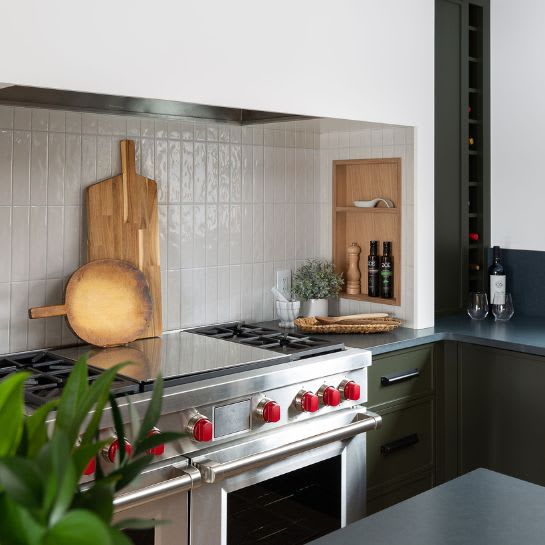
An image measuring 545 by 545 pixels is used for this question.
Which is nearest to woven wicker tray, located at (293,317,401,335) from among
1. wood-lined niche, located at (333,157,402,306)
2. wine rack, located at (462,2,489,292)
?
wood-lined niche, located at (333,157,402,306)

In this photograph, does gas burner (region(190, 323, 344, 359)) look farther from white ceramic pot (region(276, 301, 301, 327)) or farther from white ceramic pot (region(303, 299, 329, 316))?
white ceramic pot (region(303, 299, 329, 316))

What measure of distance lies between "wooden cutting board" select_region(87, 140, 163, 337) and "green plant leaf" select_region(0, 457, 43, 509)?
210 cm

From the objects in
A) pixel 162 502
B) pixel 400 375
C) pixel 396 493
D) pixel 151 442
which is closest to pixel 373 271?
pixel 400 375

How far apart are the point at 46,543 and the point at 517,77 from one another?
3.43 m

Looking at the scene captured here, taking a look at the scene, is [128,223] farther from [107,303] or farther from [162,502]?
[162,502]

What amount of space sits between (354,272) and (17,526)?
2819 millimetres

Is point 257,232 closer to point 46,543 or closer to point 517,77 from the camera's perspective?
point 517,77

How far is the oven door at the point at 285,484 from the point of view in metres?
2.11

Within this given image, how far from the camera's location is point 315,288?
10.2ft

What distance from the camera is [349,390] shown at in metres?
2.46

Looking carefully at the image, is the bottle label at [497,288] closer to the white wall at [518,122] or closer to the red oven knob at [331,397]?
the white wall at [518,122]

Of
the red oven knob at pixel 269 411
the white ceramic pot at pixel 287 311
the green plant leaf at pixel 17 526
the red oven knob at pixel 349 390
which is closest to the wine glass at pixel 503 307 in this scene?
the white ceramic pot at pixel 287 311

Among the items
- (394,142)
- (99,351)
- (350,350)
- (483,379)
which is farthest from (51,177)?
(483,379)

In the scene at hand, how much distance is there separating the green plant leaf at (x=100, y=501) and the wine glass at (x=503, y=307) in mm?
2961
